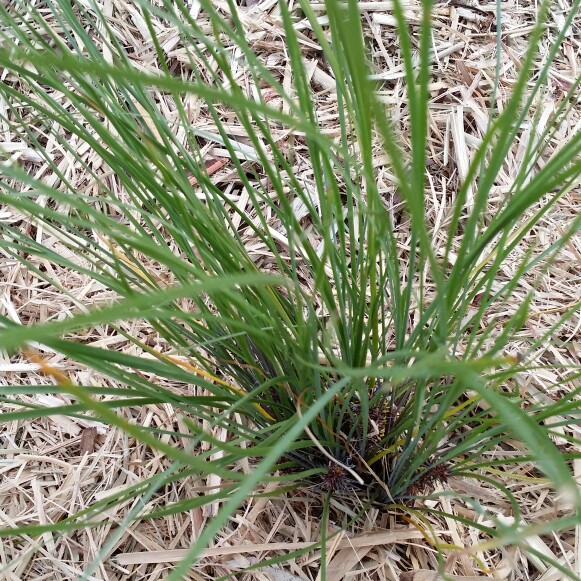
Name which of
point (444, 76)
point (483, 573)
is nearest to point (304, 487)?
point (483, 573)

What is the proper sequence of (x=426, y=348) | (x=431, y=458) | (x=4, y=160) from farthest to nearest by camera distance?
(x=4, y=160) → (x=431, y=458) → (x=426, y=348)

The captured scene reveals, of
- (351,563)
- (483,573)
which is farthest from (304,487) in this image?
(483,573)

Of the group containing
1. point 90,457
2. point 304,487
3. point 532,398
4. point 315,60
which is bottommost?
point 90,457

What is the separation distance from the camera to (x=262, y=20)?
0.98 metres

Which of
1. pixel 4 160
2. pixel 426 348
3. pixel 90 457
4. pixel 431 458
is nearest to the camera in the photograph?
pixel 426 348

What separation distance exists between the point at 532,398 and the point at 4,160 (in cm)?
83

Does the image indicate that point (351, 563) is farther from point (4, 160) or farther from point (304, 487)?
point (4, 160)

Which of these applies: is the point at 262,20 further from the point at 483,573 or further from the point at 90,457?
the point at 483,573

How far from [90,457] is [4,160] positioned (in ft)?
1.64

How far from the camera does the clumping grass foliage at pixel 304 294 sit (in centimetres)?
25

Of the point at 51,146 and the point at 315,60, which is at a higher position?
the point at 315,60

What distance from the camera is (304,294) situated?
18.1 inches

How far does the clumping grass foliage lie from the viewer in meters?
0.25

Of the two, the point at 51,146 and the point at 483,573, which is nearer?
the point at 483,573
